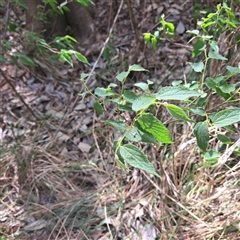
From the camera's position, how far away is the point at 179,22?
2113mm

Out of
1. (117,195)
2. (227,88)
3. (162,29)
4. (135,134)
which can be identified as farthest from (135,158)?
(117,195)

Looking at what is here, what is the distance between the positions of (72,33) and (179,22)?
771 millimetres

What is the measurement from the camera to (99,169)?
1.56 metres

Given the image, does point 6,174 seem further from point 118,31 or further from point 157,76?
point 118,31

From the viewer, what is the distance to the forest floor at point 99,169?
52.0 inches

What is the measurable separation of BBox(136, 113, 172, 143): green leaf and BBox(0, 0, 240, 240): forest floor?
29cm

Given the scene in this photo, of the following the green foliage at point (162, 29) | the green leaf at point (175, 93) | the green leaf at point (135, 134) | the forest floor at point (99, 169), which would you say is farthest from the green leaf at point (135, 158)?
the green foliage at point (162, 29)

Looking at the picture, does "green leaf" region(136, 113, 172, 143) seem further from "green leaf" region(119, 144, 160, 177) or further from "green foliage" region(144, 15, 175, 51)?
"green foliage" region(144, 15, 175, 51)

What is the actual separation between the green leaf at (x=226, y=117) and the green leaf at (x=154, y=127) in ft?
0.50

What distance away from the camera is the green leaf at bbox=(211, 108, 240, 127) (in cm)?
76

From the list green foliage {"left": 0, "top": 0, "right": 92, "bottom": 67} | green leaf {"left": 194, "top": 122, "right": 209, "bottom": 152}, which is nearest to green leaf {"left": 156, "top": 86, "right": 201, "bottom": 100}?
green leaf {"left": 194, "top": 122, "right": 209, "bottom": 152}

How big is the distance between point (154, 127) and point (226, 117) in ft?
0.65

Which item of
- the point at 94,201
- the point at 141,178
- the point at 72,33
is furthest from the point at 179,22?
the point at 94,201

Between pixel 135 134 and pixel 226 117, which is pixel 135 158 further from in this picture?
pixel 226 117
